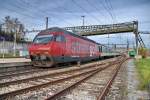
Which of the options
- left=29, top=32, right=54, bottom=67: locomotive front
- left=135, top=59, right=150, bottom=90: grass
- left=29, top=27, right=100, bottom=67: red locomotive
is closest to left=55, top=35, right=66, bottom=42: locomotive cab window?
left=29, top=27, right=100, bottom=67: red locomotive

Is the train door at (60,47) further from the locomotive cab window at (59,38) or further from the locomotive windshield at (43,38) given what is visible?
the locomotive windshield at (43,38)

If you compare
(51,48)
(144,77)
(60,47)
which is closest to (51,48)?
(51,48)

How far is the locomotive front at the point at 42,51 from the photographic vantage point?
1627 centimetres

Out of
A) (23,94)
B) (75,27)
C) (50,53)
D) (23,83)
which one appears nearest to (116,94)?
(23,94)

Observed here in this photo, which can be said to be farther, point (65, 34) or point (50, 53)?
point (65, 34)

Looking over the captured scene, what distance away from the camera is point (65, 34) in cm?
1819

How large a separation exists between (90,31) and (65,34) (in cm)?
2535

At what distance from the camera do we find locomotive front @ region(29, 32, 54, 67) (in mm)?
16266

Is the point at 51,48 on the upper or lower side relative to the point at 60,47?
lower

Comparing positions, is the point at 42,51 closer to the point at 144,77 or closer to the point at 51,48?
the point at 51,48

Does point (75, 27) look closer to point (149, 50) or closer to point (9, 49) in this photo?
point (9, 49)

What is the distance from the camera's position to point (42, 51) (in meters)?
16.5

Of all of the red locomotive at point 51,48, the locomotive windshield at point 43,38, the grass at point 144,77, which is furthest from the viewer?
the locomotive windshield at point 43,38

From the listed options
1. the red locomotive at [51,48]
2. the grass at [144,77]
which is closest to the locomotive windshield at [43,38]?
the red locomotive at [51,48]
